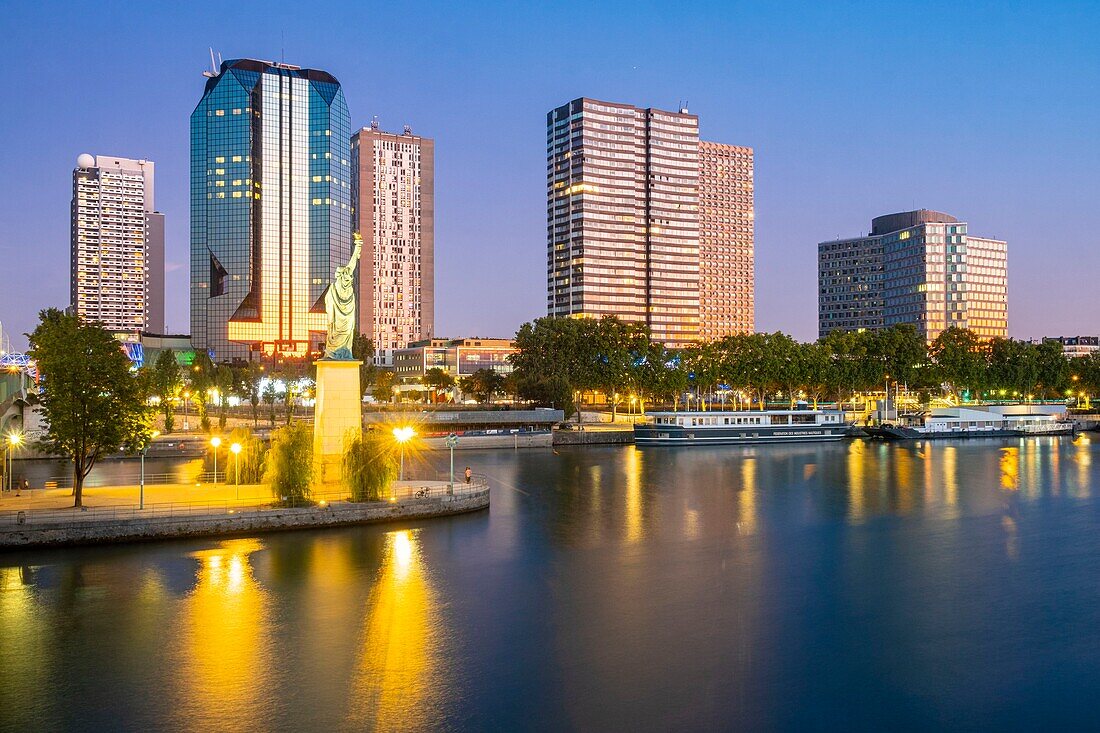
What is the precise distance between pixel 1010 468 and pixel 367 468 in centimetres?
5956

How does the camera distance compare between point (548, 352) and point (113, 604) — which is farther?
point (548, 352)

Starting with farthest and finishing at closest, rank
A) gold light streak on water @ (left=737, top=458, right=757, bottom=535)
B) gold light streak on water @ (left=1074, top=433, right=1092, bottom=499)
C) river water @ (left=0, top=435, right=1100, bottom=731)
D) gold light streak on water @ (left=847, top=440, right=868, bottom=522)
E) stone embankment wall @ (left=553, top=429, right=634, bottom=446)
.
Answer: stone embankment wall @ (left=553, top=429, right=634, bottom=446) < gold light streak on water @ (left=1074, top=433, right=1092, bottom=499) < gold light streak on water @ (left=847, top=440, right=868, bottom=522) < gold light streak on water @ (left=737, top=458, right=757, bottom=535) < river water @ (left=0, top=435, right=1100, bottom=731)

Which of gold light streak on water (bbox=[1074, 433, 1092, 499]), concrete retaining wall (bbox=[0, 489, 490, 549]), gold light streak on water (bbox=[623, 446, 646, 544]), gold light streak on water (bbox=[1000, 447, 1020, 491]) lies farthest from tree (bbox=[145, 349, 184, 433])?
gold light streak on water (bbox=[1074, 433, 1092, 499])

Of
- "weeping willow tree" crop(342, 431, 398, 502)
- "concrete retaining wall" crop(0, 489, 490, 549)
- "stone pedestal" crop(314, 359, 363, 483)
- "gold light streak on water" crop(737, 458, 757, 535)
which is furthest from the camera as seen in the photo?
"stone pedestal" crop(314, 359, 363, 483)

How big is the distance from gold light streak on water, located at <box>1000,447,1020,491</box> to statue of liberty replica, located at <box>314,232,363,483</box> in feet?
154

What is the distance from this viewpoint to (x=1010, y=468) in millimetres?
77188

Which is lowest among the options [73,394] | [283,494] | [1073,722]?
[1073,722]

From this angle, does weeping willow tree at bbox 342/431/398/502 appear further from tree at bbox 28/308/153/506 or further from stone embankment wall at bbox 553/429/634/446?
stone embankment wall at bbox 553/429/634/446

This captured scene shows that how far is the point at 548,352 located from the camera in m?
130

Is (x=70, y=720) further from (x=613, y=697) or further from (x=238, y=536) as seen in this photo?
(x=238, y=536)

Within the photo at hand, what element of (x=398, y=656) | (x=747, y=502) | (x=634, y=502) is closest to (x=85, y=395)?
(x=398, y=656)

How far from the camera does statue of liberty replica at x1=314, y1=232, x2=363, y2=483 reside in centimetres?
4869

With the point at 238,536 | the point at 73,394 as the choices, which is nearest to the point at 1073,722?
the point at 238,536

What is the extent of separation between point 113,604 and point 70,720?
9557 mm
